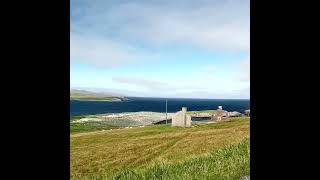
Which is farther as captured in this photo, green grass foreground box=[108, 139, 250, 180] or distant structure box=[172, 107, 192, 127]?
distant structure box=[172, 107, 192, 127]

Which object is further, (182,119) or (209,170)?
→ (182,119)

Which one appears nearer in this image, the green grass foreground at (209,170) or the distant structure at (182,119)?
the green grass foreground at (209,170)
